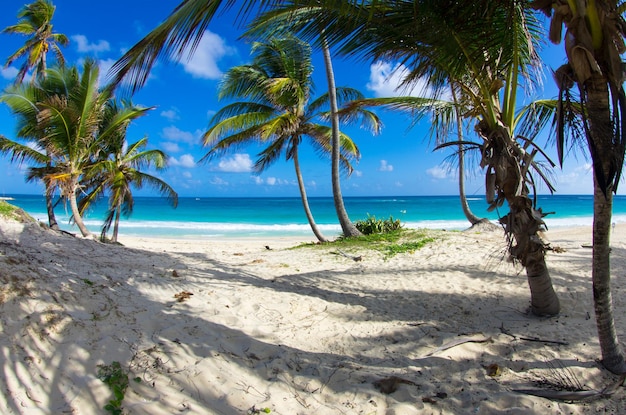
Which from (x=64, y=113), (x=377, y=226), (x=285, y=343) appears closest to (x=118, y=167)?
(x=64, y=113)

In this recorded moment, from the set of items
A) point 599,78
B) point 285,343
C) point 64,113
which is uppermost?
point 64,113

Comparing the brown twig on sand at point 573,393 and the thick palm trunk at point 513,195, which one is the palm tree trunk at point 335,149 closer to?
the thick palm trunk at point 513,195

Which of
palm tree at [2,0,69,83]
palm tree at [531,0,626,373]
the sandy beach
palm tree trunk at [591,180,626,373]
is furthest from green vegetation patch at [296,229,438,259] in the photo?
palm tree at [2,0,69,83]

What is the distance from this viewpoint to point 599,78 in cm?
241

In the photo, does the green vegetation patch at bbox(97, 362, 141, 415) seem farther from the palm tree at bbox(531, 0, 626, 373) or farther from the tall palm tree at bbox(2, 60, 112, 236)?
the tall palm tree at bbox(2, 60, 112, 236)

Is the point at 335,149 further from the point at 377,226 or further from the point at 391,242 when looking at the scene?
the point at 391,242

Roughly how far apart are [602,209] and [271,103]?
33.7 feet

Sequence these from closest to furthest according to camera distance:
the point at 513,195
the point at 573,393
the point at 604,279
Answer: the point at 573,393, the point at 604,279, the point at 513,195

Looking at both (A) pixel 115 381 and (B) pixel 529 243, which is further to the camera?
(B) pixel 529 243

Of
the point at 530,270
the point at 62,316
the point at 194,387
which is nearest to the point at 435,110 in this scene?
the point at 530,270

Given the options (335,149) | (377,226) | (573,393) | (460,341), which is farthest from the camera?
(377,226)

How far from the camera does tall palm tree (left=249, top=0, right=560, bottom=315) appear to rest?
3.56m

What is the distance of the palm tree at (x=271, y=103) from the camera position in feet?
36.4

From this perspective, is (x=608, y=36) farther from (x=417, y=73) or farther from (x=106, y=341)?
(x=106, y=341)
